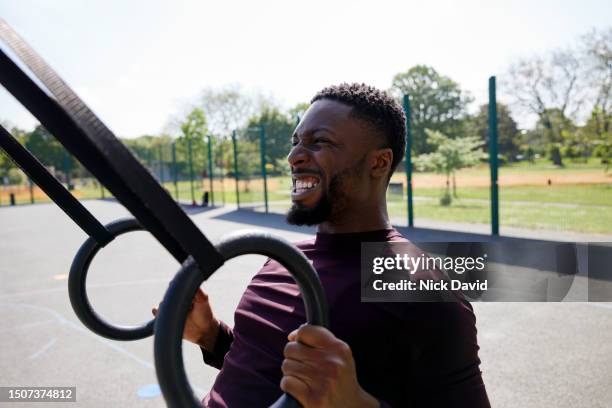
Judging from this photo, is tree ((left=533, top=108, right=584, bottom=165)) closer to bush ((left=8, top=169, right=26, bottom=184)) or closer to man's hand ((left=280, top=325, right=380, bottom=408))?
man's hand ((left=280, top=325, right=380, bottom=408))

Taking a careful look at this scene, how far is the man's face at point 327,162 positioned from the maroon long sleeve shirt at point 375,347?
0.21m

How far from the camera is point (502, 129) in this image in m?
10.9

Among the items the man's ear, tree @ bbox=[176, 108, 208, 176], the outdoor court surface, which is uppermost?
tree @ bbox=[176, 108, 208, 176]

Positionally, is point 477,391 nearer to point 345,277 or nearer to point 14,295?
point 345,277

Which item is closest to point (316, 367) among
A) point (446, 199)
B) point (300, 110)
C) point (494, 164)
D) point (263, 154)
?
point (494, 164)

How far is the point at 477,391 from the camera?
4.00 feet

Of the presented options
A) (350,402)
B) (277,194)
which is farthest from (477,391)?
(277,194)

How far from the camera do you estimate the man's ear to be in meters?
1.69

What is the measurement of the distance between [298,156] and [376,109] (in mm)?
331

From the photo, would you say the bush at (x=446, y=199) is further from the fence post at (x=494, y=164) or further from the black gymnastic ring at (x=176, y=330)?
the black gymnastic ring at (x=176, y=330)

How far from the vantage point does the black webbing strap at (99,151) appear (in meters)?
0.63

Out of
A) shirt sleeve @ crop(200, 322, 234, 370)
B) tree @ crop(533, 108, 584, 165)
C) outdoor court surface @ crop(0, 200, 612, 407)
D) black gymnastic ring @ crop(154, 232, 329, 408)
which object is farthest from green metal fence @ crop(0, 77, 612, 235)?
black gymnastic ring @ crop(154, 232, 329, 408)

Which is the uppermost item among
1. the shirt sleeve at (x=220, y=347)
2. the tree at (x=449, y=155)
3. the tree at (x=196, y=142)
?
the tree at (x=196, y=142)

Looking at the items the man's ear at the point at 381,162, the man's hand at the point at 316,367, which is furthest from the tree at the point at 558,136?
the man's hand at the point at 316,367
